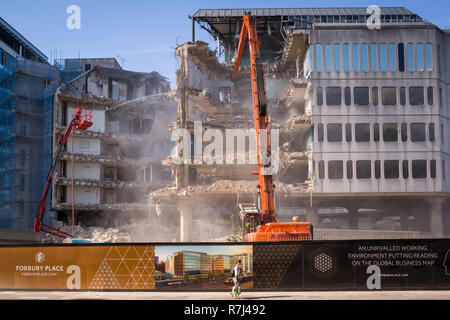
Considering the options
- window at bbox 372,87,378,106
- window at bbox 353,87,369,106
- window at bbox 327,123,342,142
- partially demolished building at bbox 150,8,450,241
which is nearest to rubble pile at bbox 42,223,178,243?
partially demolished building at bbox 150,8,450,241

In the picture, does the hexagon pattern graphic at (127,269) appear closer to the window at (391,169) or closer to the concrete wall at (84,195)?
the window at (391,169)

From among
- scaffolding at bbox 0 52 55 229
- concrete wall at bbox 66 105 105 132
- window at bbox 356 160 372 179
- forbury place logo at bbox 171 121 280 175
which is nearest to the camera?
window at bbox 356 160 372 179

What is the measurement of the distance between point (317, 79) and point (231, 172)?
1584 cm

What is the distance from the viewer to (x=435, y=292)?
834 inches

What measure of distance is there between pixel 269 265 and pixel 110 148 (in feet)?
187

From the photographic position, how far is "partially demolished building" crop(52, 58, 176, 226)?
67812mm

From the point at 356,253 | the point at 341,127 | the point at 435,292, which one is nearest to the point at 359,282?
the point at 356,253

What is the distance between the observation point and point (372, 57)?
172ft

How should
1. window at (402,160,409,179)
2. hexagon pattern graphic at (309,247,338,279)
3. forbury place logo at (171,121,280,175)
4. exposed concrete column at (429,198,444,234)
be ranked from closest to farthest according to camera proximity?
hexagon pattern graphic at (309,247,338,279) < window at (402,160,409,179) < exposed concrete column at (429,198,444,234) < forbury place logo at (171,121,280,175)

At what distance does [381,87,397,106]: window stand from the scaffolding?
44339 millimetres

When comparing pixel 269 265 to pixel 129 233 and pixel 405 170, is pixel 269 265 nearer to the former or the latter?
pixel 405 170

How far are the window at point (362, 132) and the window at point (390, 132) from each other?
1838 mm

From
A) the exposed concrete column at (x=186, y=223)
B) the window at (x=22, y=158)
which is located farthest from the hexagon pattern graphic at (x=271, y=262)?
the window at (x=22, y=158)

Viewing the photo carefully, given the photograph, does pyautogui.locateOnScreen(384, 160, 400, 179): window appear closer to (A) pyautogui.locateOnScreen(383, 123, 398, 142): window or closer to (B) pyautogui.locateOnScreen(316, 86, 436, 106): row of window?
(A) pyautogui.locateOnScreen(383, 123, 398, 142): window
